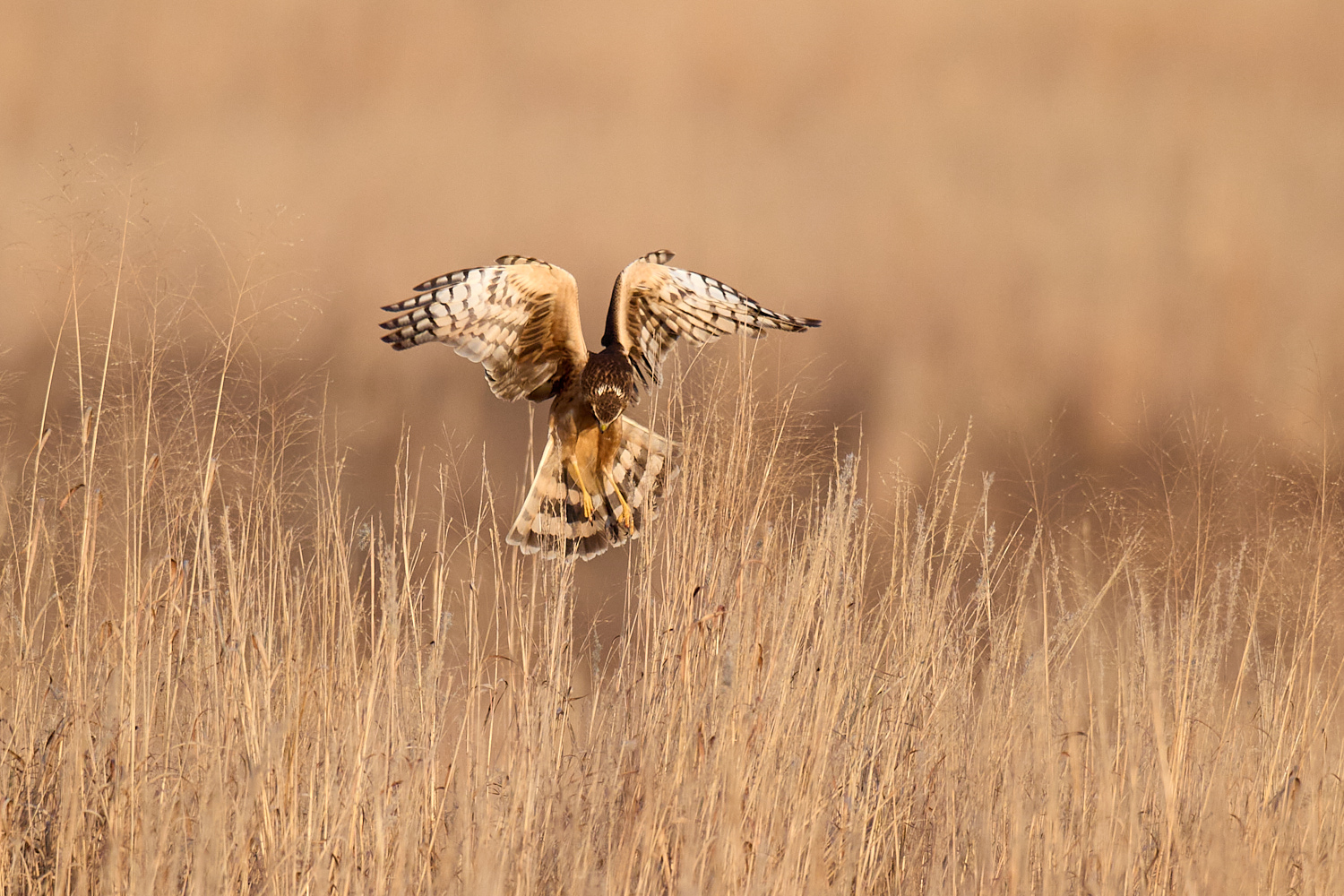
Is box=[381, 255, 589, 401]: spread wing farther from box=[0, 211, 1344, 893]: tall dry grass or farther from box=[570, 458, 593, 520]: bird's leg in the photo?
box=[0, 211, 1344, 893]: tall dry grass

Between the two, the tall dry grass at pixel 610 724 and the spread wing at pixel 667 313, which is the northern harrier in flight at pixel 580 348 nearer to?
the spread wing at pixel 667 313

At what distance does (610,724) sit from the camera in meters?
2.79

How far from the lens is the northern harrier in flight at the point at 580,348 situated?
399cm

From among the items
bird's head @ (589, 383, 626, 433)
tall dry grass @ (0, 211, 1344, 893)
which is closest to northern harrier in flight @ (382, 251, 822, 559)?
bird's head @ (589, 383, 626, 433)

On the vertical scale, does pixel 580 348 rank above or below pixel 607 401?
above

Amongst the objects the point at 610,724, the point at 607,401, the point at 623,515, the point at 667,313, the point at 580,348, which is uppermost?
the point at 667,313

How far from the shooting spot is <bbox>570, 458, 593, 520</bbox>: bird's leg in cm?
421

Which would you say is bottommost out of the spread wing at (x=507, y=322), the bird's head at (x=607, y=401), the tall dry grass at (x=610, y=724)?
the tall dry grass at (x=610, y=724)

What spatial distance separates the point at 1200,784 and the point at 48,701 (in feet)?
9.92

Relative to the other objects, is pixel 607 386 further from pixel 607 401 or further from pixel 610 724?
pixel 610 724

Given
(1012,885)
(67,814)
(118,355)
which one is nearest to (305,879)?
(67,814)

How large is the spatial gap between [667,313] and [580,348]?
39 cm

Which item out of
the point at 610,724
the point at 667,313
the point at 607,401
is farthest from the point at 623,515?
the point at 610,724

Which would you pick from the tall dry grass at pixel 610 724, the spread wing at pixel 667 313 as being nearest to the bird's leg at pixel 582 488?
the spread wing at pixel 667 313
